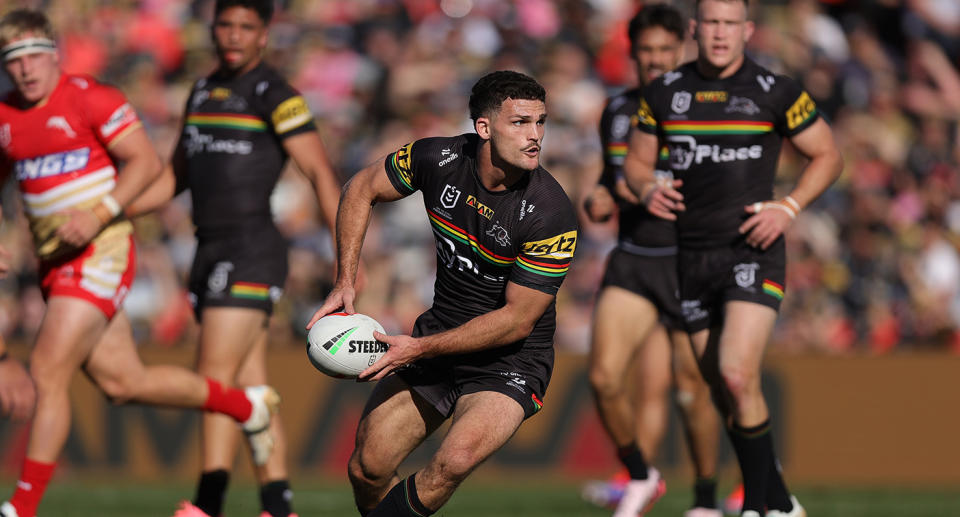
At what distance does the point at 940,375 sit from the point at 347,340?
8.54 metres

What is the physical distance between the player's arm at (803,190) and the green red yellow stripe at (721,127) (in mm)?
237

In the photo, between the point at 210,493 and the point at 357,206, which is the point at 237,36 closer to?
the point at 357,206

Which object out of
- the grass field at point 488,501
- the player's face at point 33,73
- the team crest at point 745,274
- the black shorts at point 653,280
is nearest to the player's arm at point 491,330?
the team crest at point 745,274

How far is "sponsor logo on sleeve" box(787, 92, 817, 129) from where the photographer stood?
783cm

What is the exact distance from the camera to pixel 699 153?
26.2 feet

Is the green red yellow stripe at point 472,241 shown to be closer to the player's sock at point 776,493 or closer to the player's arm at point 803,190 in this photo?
the player's arm at point 803,190

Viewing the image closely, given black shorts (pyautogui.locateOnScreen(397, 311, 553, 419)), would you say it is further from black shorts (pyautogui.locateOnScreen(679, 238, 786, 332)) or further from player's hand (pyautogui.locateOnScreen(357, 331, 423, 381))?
black shorts (pyautogui.locateOnScreen(679, 238, 786, 332))

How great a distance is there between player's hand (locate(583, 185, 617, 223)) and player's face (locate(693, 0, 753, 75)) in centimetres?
162

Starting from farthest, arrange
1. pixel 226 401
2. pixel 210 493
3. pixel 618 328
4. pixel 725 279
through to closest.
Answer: pixel 618 328 → pixel 210 493 → pixel 226 401 → pixel 725 279

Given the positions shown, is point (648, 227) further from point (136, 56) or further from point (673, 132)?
point (136, 56)

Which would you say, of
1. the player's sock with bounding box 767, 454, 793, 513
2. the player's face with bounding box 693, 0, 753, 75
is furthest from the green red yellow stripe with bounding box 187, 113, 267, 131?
the player's sock with bounding box 767, 454, 793, 513

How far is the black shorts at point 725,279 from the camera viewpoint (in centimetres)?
784

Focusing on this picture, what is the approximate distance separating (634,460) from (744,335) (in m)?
1.62

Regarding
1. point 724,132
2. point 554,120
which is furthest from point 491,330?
point 554,120
